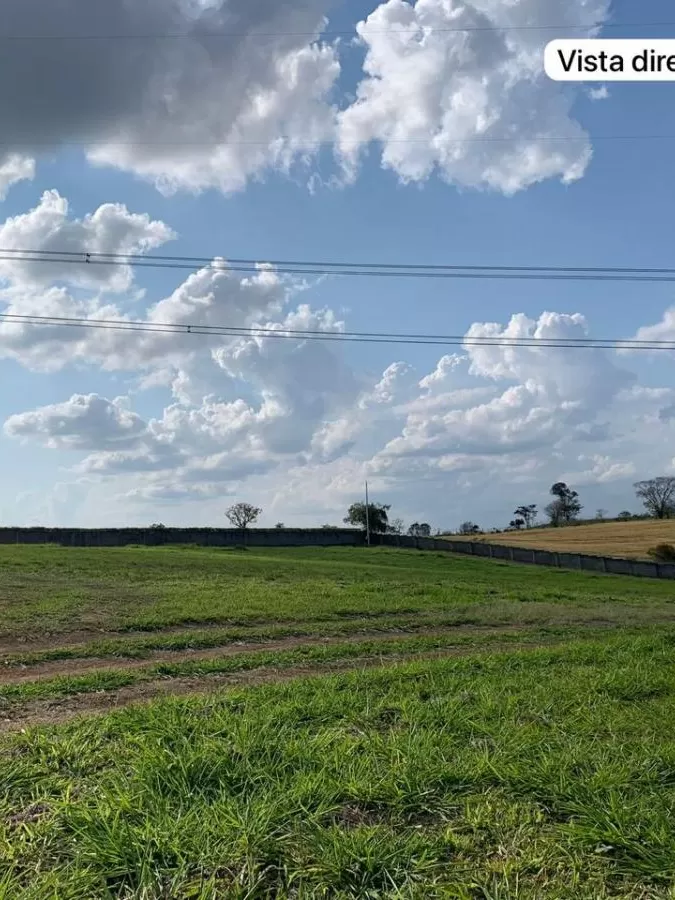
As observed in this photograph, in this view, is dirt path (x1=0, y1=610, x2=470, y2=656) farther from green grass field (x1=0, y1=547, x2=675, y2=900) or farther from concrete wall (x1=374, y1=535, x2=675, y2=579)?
concrete wall (x1=374, y1=535, x2=675, y2=579)

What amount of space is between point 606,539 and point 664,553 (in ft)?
46.6

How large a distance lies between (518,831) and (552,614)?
43.9ft

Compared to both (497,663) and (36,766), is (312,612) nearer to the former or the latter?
(497,663)

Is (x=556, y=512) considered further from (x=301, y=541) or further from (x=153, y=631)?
(x=153, y=631)

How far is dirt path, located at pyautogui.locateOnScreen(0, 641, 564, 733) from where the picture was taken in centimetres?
604

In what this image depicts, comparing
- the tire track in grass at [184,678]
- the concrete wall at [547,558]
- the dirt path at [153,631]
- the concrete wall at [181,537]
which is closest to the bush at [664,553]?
the concrete wall at [547,558]

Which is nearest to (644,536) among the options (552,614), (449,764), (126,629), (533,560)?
(533,560)

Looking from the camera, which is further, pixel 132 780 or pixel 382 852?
pixel 132 780

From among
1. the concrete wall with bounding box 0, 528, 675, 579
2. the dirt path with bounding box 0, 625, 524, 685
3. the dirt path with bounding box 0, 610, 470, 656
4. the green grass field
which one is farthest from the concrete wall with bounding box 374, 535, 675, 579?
the green grass field

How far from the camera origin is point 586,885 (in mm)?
3125

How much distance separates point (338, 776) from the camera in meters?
4.06

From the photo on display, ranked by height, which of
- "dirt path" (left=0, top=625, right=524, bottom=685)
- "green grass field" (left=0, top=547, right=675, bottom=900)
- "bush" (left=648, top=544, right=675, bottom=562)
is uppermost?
"green grass field" (left=0, top=547, right=675, bottom=900)

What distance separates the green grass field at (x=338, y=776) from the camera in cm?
317

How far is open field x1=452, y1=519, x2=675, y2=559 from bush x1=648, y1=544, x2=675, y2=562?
2.77 feet
